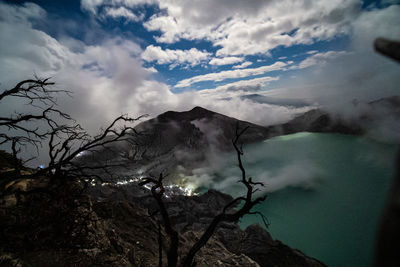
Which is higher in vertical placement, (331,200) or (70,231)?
(70,231)

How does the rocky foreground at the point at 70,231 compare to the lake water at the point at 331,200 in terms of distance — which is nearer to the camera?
the rocky foreground at the point at 70,231

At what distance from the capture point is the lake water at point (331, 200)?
74.0 m

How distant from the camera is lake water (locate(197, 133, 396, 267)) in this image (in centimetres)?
7400

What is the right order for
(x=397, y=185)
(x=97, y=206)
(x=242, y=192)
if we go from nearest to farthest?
(x=397, y=185)
(x=97, y=206)
(x=242, y=192)

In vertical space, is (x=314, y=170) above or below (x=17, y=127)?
above

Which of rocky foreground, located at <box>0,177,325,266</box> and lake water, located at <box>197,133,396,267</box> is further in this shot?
lake water, located at <box>197,133,396,267</box>

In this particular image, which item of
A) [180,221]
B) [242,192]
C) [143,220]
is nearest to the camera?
[143,220]

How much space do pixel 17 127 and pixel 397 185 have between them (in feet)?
33.9

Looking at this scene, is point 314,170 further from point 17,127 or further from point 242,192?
point 17,127

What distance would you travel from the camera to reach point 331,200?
374ft

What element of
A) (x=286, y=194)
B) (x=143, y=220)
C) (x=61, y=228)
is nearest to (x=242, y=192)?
(x=286, y=194)

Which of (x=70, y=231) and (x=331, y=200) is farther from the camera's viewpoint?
(x=331, y=200)

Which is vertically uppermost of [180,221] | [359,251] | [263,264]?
[180,221]

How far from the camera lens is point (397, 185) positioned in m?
1.76
